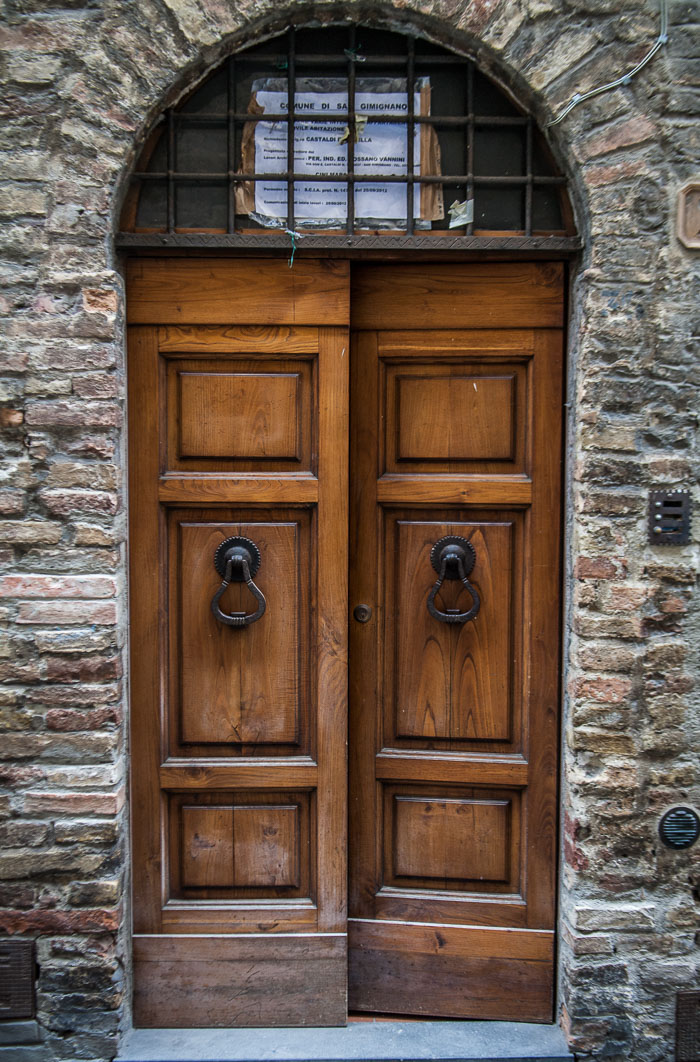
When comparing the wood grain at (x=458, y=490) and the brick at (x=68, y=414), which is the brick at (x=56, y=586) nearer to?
the brick at (x=68, y=414)

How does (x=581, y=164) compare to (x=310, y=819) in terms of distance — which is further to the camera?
(x=310, y=819)

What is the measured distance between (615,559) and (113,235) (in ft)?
6.10

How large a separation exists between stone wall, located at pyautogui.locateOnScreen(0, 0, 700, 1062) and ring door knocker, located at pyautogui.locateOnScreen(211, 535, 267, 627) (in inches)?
12.4

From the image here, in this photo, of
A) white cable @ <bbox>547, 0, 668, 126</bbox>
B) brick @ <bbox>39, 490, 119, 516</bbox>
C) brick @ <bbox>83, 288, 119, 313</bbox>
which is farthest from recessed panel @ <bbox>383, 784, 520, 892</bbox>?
white cable @ <bbox>547, 0, 668, 126</bbox>

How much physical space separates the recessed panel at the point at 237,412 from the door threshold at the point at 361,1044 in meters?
1.89

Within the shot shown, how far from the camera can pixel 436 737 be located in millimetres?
2682

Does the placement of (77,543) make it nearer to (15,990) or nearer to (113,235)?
(113,235)

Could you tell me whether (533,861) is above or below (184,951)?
above

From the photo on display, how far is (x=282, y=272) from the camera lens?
8.29 feet

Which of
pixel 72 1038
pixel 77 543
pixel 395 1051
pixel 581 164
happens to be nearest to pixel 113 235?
pixel 77 543

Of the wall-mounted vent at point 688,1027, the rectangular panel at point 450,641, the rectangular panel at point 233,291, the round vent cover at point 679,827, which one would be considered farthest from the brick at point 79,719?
the wall-mounted vent at point 688,1027

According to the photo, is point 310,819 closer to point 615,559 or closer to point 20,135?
A: point 615,559

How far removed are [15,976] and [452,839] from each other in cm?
146

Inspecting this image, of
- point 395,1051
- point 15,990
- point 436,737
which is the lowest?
point 395,1051
